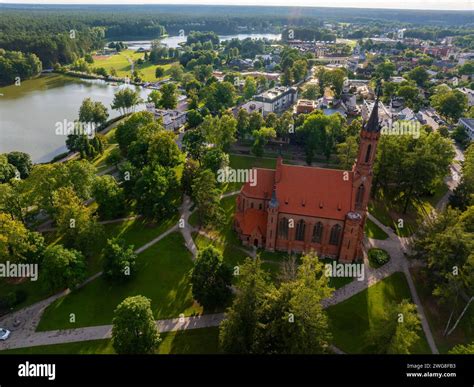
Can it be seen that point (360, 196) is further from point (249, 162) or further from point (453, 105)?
point (453, 105)

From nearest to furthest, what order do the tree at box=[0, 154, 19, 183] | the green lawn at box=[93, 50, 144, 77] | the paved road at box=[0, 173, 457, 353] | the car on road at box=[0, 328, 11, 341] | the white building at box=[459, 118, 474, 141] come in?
the car on road at box=[0, 328, 11, 341] < the paved road at box=[0, 173, 457, 353] < the tree at box=[0, 154, 19, 183] < the white building at box=[459, 118, 474, 141] < the green lawn at box=[93, 50, 144, 77]

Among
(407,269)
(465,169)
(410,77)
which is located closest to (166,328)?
(407,269)

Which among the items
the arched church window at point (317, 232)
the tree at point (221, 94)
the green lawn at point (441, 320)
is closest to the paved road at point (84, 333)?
the arched church window at point (317, 232)

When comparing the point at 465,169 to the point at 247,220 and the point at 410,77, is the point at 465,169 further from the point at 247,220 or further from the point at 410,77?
the point at 410,77

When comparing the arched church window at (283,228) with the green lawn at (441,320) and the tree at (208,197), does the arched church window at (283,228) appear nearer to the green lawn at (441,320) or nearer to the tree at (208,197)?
the tree at (208,197)

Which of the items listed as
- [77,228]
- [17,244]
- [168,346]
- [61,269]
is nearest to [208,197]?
[77,228]

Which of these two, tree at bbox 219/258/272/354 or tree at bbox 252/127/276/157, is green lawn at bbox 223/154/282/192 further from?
tree at bbox 219/258/272/354

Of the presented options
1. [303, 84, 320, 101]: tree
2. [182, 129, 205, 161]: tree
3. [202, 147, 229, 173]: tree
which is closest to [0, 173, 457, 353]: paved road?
[202, 147, 229, 173]: tree
